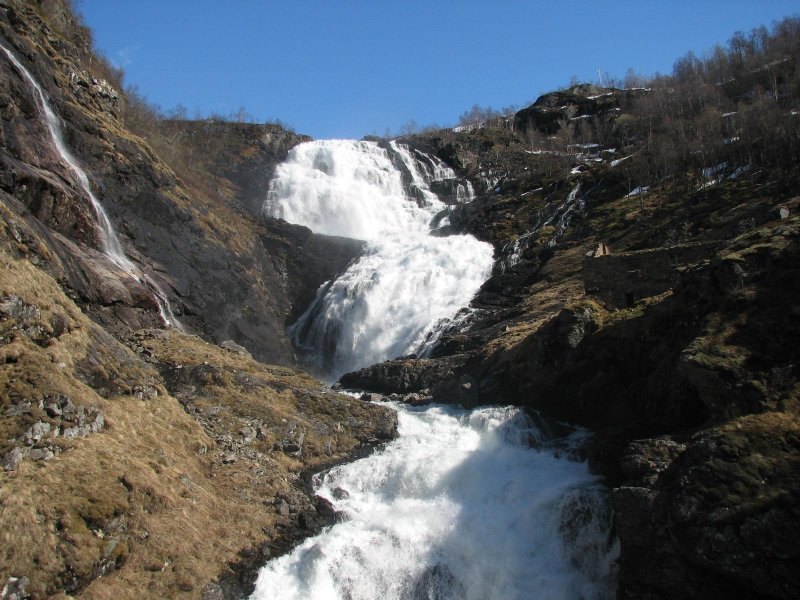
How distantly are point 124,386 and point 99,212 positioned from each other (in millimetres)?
18416

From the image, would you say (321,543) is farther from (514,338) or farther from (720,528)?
(514,338)

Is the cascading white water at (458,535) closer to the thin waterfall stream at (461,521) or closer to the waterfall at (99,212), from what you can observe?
the thin waterfall stream at (461,521)

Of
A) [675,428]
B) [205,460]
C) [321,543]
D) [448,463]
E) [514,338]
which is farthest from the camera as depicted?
[514,338]

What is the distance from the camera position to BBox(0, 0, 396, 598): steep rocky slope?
12.2 m

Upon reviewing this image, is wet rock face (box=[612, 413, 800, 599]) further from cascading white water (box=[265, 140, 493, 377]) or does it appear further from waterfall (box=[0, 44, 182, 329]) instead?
cascading white water (box=[265, 140, 493, 377])

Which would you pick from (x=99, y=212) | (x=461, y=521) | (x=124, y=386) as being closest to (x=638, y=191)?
(x=461, y=521)

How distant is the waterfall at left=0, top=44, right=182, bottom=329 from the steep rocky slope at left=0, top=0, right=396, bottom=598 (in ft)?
1.11

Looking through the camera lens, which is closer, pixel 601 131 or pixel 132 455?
pixel 132 455

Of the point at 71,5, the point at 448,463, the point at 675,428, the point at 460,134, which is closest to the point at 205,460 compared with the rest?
the point at 448,463

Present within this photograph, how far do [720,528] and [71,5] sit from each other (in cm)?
6099

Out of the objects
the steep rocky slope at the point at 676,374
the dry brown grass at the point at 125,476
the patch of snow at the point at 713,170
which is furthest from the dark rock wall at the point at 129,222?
the patch of snow at the point at 713,170

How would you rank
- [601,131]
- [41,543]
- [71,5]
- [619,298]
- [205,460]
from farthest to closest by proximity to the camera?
[601,131], [71,5], [619,298], [205,460], [41,543]

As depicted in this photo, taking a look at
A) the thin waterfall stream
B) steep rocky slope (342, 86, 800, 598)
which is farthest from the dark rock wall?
the thin waterfall stream

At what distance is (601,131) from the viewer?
96.6m
